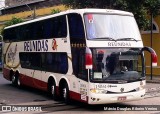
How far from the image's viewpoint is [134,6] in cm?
2505

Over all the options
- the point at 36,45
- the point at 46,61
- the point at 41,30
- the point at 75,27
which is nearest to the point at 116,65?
the point at 75,27

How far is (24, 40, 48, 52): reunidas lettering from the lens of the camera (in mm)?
16406

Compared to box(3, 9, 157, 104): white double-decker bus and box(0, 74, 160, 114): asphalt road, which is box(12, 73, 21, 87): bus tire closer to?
box(0, 74, 160, 114): asphalt road

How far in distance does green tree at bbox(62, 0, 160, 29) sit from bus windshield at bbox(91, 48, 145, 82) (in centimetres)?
1185

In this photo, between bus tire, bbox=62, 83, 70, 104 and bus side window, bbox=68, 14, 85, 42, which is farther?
bus tire, bbox=62, 83, 70, 104

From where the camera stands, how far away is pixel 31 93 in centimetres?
1820

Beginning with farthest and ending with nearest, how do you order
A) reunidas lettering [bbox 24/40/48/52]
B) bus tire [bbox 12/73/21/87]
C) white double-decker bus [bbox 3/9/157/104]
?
bus tire [bbox 12/73/21/87], reunidas lettering [bbox 24/40/48/52], white double-decker bus [bbox 3/9/157/104]

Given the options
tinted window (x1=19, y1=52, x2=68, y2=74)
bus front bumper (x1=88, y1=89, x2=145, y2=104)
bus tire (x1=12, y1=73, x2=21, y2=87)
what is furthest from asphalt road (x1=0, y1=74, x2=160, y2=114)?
bus tire (x1=12, y1=73, x2=21, y2=87)

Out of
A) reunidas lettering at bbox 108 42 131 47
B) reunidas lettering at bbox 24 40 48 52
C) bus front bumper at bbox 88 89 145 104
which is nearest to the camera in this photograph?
bus front bumper at bbox 88 89 145 104

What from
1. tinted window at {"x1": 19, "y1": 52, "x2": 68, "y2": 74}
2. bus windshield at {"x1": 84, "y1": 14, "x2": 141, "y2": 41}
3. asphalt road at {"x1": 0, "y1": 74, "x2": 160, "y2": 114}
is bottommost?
asphalt road at {"x1": 0, "y1": 74, "x2": 160, "y2": 114}

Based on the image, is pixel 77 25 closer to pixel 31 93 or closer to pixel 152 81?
pixel 31 93

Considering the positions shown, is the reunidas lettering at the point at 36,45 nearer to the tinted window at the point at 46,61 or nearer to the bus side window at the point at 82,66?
the tinted window at the point at 46,61

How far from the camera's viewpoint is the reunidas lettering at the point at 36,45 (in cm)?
1641

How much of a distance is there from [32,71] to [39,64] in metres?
0.98
